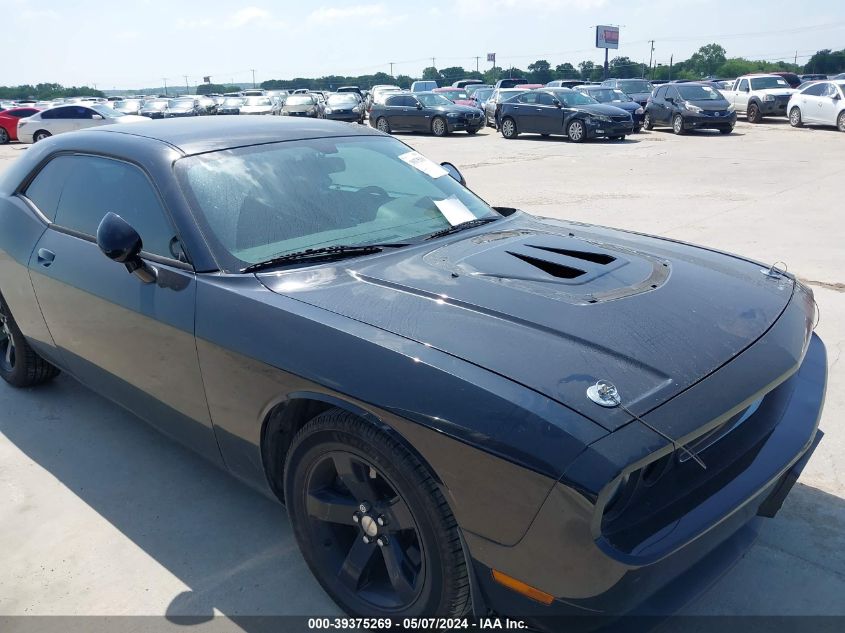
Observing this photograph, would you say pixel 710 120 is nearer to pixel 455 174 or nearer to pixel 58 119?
pixel 455 174

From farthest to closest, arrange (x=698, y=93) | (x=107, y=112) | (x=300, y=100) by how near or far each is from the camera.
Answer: (x=300, y=100) → (x=107, y=112) → (x=698, y=93)

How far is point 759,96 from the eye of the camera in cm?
2286

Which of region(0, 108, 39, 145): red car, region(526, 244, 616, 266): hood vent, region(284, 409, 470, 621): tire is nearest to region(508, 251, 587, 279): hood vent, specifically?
region(526, 244, 616, 266): hood vent

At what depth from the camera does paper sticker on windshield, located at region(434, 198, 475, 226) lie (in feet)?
10.6

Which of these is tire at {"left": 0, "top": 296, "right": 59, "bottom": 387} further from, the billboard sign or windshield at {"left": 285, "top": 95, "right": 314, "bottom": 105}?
Answer: the billboard sign

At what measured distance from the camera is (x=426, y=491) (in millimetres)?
1936

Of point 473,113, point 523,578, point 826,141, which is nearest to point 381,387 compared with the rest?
point 523,578

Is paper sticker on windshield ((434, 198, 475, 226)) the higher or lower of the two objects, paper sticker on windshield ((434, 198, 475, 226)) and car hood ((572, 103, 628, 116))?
the higher

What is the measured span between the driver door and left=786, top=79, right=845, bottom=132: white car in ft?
68.2

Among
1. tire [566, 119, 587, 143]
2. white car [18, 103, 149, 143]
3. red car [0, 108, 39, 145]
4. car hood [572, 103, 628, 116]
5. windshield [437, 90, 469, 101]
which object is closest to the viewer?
car hood [572, 103, 628, 116]

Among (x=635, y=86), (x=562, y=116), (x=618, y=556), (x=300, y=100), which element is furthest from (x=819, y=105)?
(x=618, y=556)

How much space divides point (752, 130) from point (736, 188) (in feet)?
39.8

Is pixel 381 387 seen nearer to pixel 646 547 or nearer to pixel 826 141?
pixel 646 547

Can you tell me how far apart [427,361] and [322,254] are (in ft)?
2.98
